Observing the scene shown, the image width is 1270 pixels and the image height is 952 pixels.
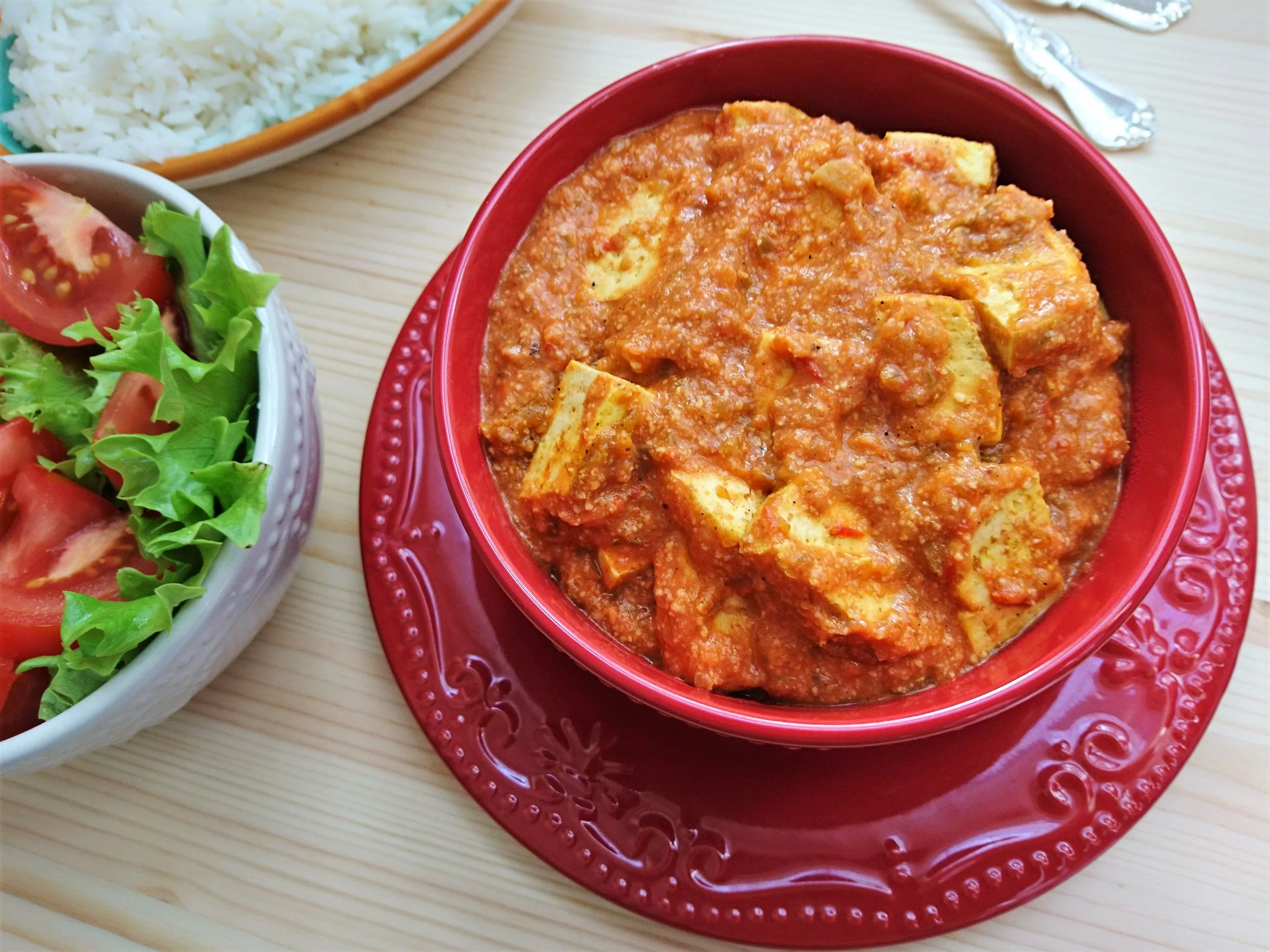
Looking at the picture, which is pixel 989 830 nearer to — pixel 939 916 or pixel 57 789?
pixel 939 916

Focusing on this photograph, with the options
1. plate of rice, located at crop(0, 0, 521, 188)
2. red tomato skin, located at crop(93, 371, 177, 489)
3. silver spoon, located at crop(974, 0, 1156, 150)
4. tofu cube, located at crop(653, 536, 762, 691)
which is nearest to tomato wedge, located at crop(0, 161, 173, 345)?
red tomato skin, located at crop(93, 371, 177, 489)

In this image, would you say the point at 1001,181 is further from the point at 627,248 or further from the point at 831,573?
the point at 831,573

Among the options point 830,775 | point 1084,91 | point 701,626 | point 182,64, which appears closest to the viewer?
point 701,626

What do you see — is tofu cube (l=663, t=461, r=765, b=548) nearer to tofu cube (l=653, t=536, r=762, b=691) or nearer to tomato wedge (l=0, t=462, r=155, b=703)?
tofu cube (l=653, t=536, r=762, b=691)

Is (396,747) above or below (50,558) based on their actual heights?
below


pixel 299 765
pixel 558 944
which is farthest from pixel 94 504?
pixel 558 944

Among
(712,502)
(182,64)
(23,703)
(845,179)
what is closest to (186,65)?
(182,64)
